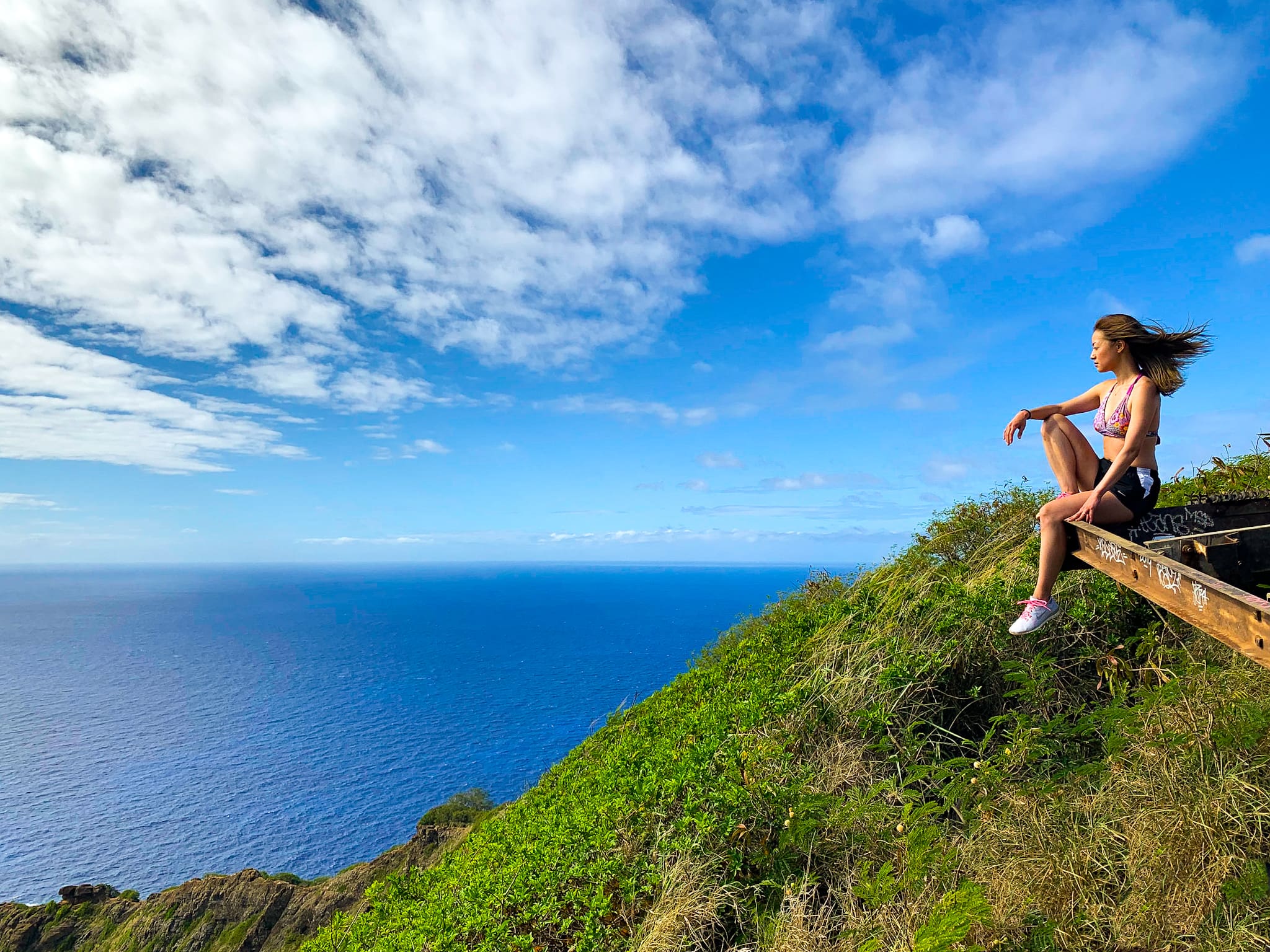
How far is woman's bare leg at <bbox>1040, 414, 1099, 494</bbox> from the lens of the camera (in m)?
4.30

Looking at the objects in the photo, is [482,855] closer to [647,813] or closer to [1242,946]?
[647,813]

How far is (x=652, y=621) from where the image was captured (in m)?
163

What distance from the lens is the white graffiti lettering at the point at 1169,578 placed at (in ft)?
9.58

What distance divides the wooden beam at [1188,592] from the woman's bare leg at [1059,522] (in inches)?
4.1

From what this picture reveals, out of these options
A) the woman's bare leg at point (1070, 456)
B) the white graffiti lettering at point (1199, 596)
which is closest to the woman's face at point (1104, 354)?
the woman's bare leg at point (1070, 456)

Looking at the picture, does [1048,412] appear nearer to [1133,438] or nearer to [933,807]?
[1133,438]

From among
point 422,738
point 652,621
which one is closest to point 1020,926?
point 422,738

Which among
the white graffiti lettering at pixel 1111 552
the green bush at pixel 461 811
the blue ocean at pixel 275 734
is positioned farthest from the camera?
the blue ocean at pixel 275 734

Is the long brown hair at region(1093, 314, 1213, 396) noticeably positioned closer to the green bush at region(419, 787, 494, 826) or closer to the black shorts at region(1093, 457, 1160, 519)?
the black shorts at region(1093, 457, 1160, 519)

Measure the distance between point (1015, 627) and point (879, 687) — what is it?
185 centimetres

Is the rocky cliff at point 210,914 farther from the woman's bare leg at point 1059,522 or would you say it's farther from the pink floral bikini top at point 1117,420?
the pink floral bikini top at point 1117,420

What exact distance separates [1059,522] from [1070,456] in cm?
52

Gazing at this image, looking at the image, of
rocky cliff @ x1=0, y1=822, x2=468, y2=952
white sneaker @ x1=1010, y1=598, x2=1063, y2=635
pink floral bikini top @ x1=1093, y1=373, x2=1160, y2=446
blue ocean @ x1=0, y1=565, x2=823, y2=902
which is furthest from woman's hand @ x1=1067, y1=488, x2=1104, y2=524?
rocky cliff @ x1=0, y1=822, x2=468, y2=952

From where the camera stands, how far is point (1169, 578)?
299 cm
